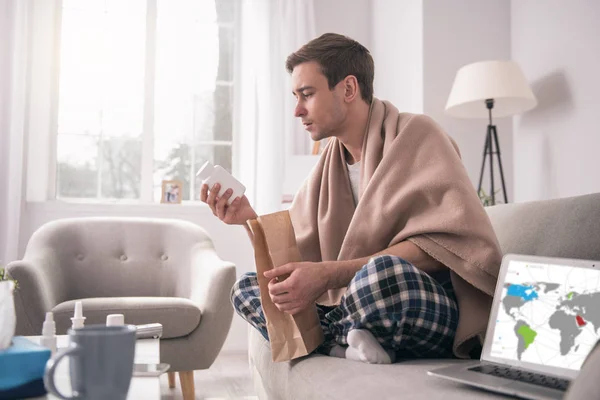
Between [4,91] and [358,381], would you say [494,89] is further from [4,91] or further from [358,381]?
[4,91]

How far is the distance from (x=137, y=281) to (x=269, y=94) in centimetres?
158

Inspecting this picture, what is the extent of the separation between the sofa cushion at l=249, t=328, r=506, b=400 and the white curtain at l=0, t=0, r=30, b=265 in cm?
259

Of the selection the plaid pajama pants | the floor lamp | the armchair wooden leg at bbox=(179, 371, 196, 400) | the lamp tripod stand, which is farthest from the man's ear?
the lamp tripod stand

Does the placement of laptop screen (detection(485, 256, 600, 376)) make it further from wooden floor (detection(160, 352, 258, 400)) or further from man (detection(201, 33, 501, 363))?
wooden floor (detection(160, 352, 258, 400))

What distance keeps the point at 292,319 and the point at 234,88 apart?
302 centimetres

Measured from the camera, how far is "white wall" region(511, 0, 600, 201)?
2.90 metres

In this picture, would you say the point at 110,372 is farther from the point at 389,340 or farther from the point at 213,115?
the point at 213,115

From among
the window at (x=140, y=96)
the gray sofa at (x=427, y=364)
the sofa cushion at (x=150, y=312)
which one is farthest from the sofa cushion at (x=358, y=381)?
the window at (x=140, y=96)

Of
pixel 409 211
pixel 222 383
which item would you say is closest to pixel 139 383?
pixel 409 211

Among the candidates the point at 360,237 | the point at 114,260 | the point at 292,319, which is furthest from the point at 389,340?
the point at 114,260

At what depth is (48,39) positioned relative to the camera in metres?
3.69

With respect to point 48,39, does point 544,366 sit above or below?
below

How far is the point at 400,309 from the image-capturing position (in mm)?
1162

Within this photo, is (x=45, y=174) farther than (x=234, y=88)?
No
